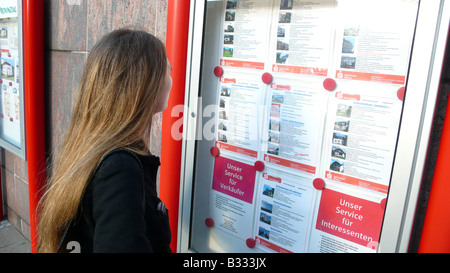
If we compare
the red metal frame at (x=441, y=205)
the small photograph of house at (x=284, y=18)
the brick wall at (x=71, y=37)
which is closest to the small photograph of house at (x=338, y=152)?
the red metal frame at (x=441, y=205)

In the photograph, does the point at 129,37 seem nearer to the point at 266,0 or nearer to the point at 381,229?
the point at 266,0

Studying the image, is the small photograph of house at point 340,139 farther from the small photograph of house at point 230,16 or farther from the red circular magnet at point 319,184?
the small photograph of house at point 230,16

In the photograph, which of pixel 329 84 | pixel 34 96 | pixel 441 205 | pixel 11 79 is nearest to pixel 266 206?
pixel 329 84

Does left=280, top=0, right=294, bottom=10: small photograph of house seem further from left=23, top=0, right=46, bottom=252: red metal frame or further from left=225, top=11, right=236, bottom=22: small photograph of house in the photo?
left=23, top=0, right=46, bottom=252: red metal frame

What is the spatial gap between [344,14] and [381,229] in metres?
0.81

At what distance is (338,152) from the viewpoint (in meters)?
1.38

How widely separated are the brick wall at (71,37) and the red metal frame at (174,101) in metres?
0.23

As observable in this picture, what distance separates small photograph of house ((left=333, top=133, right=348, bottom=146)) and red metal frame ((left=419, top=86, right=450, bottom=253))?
0.34m

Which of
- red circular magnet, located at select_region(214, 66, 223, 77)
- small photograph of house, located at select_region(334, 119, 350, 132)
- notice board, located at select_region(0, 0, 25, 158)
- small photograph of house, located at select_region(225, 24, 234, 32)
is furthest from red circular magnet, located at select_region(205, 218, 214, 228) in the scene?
notice board, located at select_region(0, 0, 25, 158)

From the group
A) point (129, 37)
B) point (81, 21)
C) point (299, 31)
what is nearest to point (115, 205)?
point (129, 37)

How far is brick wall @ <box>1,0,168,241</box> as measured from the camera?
211 cm

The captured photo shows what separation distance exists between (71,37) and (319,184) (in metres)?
2.36

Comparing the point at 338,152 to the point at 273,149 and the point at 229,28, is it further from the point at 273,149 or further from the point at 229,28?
the point at 229,28

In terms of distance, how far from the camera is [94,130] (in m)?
1.23
